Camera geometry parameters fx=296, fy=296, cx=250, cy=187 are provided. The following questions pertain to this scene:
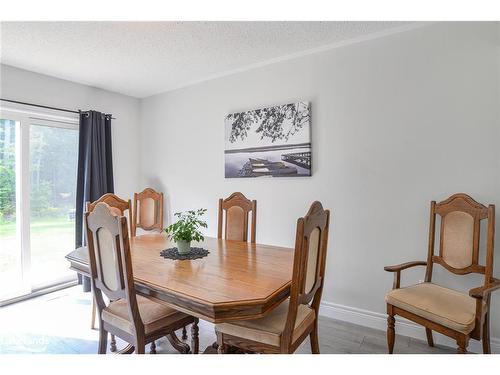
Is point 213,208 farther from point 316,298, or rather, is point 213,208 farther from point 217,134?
point 316,298

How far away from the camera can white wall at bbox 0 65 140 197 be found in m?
3.02

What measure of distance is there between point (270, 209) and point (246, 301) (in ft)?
5.86

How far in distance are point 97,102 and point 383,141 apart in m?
3.37

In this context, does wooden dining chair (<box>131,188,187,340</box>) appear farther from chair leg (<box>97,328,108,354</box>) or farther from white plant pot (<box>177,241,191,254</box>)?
chair leg (<box>97,328,108,354</box>)

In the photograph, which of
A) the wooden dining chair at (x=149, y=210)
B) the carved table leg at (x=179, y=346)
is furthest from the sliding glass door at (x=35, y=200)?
the carved table leg at (x=179, y=346)

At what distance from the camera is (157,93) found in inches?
159

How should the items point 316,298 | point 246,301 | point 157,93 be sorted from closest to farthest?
1. point 246,301
2. point 316,298
3. point 157,93

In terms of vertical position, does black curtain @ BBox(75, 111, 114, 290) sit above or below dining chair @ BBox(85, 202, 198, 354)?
above

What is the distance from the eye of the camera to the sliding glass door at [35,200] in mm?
3049

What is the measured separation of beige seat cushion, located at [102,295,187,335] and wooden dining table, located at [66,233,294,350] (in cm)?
21

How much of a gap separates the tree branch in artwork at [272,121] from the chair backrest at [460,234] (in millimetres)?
1338

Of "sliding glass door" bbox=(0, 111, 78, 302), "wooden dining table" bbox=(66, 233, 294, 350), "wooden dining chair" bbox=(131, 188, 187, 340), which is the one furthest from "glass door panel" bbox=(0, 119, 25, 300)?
"wooden dining table" bbox=(66, 233, 294, 350)

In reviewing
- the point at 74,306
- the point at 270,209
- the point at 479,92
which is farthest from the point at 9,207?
the point at 479,92

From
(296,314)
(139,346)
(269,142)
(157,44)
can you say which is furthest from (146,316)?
(157,44)
